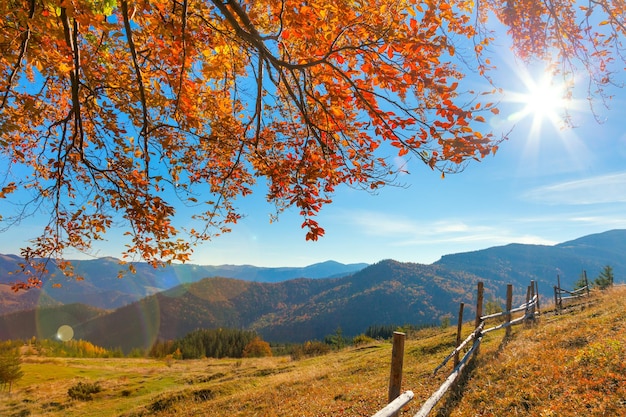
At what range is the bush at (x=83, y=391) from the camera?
56.6ft

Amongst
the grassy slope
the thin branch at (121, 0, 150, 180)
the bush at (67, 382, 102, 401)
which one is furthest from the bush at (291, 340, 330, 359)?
the thin branch at (121, 0, 150, 180)

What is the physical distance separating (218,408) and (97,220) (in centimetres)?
878

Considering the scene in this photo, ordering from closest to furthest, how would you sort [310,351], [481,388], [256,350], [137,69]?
[137,69], [481,388], [310,351], [256,350]

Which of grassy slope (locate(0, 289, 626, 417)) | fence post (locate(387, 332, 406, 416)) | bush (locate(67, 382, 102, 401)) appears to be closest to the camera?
fence post (locate(387, 332, 406, 416))

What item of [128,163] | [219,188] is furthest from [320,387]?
[128,163]

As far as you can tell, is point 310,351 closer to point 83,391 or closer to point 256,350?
point 83,391

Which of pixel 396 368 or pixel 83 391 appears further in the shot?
pixel 83 391

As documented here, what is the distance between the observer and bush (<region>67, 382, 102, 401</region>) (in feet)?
56.6

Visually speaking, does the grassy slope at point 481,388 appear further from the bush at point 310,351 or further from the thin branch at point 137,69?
the bush at point 310,351

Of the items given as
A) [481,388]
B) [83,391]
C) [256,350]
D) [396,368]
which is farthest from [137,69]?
[256,350]

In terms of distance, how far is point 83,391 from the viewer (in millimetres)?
17766

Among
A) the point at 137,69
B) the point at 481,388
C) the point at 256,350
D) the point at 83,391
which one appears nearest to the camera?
the point at 137,69

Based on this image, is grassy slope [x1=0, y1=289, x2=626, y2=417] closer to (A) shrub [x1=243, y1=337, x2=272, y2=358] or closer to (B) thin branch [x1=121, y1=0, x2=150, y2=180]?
(B) thin branch [x1=121, y1=0, x2=150, y2=180]

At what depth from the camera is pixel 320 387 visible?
11070mm
